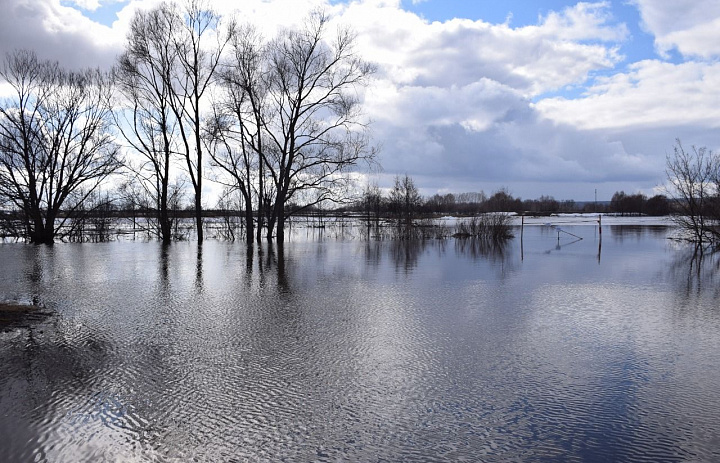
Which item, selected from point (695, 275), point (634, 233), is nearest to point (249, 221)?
point (695, 275)

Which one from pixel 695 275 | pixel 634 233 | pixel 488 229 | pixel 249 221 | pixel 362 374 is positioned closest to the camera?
pixel 362 374

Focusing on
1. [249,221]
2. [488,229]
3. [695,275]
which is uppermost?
[249,221]

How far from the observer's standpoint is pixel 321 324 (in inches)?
293

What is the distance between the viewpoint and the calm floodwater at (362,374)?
3.65 metres

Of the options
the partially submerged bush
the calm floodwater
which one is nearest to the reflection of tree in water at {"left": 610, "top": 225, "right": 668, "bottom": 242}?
the partially submerged bush

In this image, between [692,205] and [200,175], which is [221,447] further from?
[692,205]

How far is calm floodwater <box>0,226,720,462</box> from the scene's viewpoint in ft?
12.0

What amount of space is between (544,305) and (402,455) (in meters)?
6.19

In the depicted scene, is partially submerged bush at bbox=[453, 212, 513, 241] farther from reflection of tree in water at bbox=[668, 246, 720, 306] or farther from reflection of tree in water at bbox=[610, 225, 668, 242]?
reflection of tree in water at bbox=[668, 246, 720, 306]

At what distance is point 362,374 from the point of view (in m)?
5.16

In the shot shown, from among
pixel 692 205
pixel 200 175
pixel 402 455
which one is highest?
pixel 200 175

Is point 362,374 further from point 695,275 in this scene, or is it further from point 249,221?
point 249,221

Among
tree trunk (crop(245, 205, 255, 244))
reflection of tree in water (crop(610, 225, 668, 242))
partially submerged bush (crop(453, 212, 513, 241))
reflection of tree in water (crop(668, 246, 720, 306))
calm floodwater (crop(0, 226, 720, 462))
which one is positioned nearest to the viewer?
calm floodwater (crop(0, 226, 720, 462))

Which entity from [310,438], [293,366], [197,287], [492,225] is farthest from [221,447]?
[492,225]
